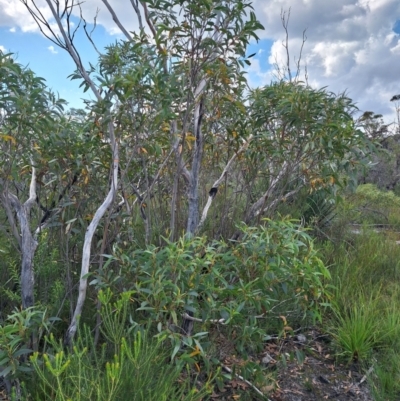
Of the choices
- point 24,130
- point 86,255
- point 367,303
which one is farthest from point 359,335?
point 24,130

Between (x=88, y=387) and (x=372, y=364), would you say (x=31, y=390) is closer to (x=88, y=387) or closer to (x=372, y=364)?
(x=88, y=387)

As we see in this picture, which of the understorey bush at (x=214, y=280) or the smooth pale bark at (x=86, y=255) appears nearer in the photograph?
the understorey bush at (x=214, y=280)

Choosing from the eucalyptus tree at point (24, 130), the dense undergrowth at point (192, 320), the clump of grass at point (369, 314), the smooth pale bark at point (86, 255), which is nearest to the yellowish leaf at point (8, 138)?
the eucalyptus tree at point (24, 130)

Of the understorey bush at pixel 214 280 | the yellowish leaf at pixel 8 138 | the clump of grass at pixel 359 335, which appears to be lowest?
the clump of grass at pixel 359 335

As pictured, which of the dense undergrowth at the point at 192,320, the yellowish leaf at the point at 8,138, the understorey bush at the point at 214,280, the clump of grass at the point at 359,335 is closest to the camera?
the dense undergrowth at the point at 192,320

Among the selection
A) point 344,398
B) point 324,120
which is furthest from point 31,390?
point 324,120

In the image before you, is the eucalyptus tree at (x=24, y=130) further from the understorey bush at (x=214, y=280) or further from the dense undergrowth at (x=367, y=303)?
the dense undergrowth at (x=367, y=303)

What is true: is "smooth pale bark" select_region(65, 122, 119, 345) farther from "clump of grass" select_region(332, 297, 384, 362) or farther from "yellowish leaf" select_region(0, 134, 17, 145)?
"clump of grass" select_region(332, 297, 384, 362)

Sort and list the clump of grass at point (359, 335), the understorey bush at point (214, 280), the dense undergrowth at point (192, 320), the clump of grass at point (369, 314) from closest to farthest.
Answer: the dense undergrowth at point (192, 320)
the understorey bush at point (214, 280)
the clump of grass at point (369, 314)
the clump of grass at point (359, 335)

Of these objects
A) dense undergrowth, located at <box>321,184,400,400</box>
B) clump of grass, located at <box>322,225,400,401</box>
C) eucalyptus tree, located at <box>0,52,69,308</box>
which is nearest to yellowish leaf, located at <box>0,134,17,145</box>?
eucalyptus tree, located at <box>0,52,69,308</box>

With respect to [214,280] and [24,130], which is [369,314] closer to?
[214,280]

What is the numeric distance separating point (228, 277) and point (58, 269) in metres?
1.32

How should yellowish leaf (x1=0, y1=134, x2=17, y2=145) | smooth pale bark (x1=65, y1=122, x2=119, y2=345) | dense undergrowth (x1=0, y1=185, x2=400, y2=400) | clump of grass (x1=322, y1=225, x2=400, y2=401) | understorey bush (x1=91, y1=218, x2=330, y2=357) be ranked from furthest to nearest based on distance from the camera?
clump of grass (x1=322, y1=225, x2=400, y2=401) < yellowish leaf (x1=0, y1=134, x2=17, y2=145) < smooth pale bark (x1=65, y1=122, x2=119, y2=345) < understorey bush (x1=91, y1=218, x2=330, y2=357) < dense undergrowth (x1=0, y1=185, x2=400, y2=400)

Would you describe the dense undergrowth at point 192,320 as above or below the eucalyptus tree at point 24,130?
below
